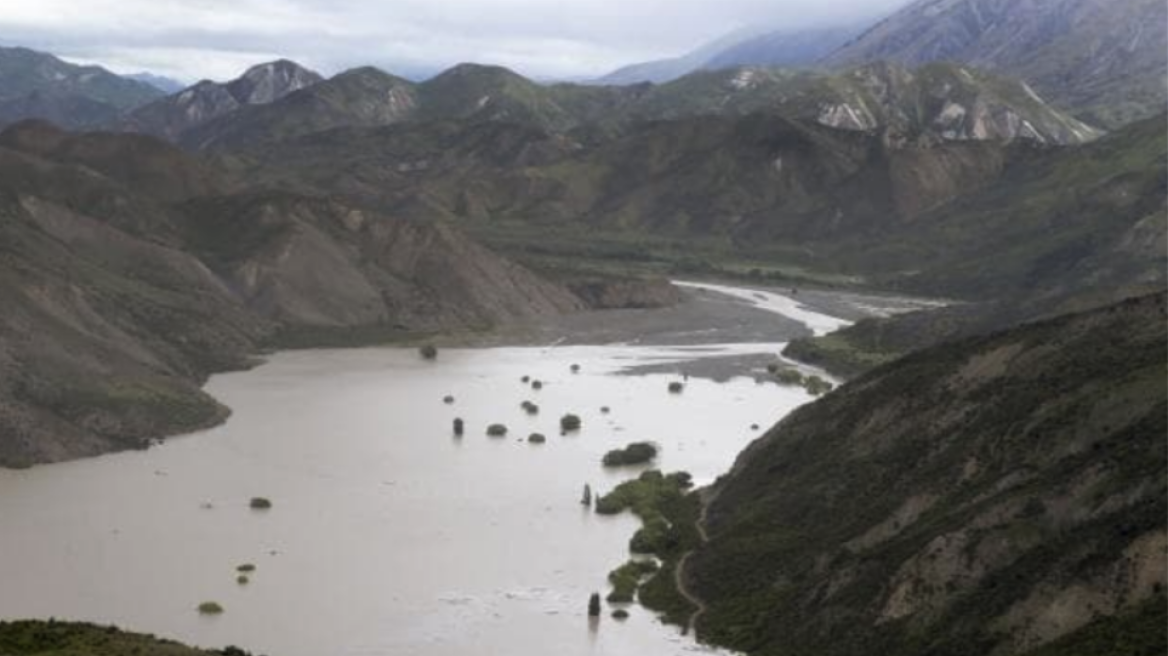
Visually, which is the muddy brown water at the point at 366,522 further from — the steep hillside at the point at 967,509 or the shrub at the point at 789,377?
the steep hillside at the point at 967,509

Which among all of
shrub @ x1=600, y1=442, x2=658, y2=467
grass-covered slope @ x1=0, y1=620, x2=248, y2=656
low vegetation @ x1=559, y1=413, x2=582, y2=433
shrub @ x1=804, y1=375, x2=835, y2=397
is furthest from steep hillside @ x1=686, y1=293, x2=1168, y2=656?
shrub @ x1=804, y1=375, x2=835, y2=397

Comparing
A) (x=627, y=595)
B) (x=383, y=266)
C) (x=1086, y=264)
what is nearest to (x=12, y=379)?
(x=627, y=595)

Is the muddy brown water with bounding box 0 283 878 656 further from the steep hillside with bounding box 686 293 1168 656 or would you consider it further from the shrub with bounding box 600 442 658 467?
the steep hillside with bounding box 686 293 1168 656

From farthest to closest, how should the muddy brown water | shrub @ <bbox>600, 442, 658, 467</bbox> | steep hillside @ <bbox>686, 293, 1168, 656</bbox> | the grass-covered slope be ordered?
shrub @ <bbox>600, 442, 658, 467</bbox>, the muddy brown water, steep hillside @ <bbox>686, 293, 1168, 656</bbox>, the grass-covered slope

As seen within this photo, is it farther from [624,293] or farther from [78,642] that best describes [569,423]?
[624,293]

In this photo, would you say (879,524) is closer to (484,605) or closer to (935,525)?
(935,525)

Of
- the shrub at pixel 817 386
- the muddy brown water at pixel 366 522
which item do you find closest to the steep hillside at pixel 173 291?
the muddy brown water at pixel 366 522

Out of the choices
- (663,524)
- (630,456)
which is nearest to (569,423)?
(630,456)
